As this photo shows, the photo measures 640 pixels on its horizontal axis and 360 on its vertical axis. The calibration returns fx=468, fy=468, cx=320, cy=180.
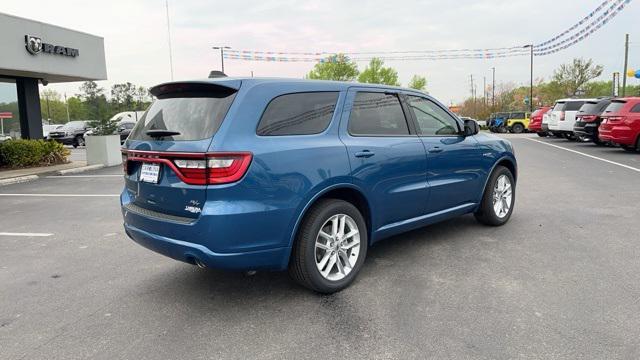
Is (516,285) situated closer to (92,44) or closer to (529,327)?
(529,327)

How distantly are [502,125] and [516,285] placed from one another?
3557 centimetres

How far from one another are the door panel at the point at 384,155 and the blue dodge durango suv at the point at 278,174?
1cm

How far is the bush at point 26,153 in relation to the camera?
1370 cm

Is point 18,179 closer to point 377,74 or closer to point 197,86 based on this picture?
point 197,86

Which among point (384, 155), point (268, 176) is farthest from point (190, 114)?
point (384, 155)

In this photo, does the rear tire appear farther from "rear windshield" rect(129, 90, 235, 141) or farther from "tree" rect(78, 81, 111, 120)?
"rear windshield" rect(129, 90, 235, 141)

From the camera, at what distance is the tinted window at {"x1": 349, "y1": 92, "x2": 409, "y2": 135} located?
402 centimetres

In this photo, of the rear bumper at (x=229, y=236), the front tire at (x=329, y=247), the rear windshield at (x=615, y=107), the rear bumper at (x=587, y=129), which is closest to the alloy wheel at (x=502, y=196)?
the front tire at (x=329, y=247)

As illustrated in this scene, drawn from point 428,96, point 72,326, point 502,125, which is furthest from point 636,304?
point 502,125

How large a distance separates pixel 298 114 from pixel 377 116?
35.9 inches

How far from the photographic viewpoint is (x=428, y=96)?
498 cm

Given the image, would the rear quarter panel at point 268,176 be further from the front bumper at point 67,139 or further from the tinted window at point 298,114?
the front bumper at point 67,139

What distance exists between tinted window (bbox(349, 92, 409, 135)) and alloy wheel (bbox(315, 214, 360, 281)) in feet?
2.54

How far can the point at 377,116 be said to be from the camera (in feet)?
13.8
